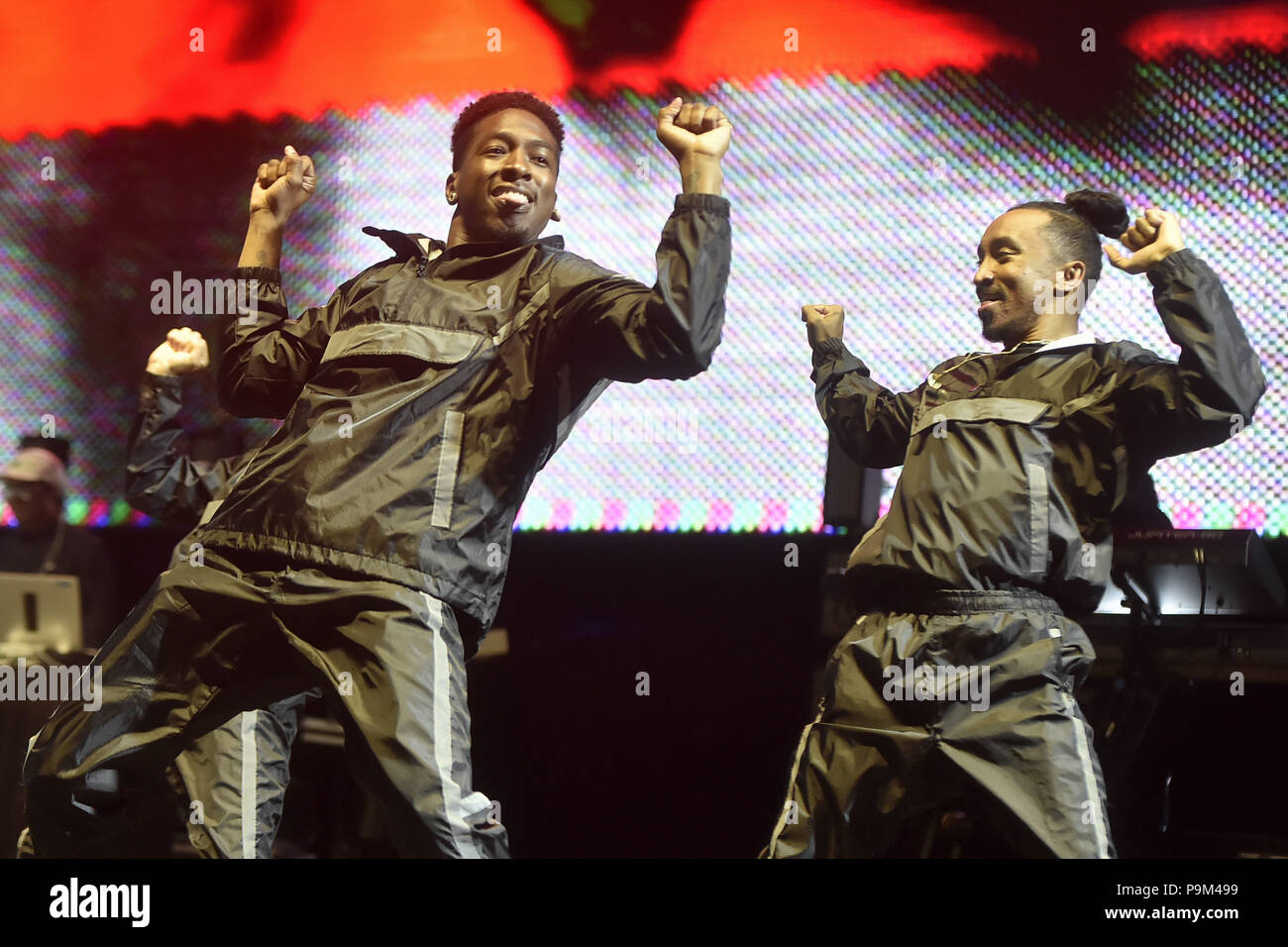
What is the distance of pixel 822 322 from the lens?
9.05 feet

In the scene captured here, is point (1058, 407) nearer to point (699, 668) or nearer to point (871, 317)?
point (871, 317)

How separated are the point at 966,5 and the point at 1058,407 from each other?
5.46 ft

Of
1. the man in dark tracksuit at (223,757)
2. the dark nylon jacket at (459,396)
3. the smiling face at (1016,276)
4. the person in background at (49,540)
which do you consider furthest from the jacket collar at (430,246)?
the person in background at (49,540)

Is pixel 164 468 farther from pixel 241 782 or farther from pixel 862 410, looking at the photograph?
pixel 862 410

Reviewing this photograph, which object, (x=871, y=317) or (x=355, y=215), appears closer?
(x=871, y=317)

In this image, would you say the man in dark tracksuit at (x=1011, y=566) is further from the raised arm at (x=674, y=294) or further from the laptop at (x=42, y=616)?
the laptop at (x=42, y=616)

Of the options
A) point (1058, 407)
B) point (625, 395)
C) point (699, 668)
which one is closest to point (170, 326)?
point (625, 395)

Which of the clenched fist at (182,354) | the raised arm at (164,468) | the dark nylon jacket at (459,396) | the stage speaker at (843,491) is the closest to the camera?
the dark nylon jacket at (459,396)

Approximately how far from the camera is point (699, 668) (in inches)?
152

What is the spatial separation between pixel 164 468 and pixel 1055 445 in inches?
95.3

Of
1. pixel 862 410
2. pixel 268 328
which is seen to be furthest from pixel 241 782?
pixel 862 410

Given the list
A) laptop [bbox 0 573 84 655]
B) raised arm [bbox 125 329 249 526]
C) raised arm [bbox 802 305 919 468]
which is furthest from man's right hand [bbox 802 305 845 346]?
laptop [bbox 0 573 84 655]

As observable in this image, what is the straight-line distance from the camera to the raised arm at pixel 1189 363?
2213 mm
